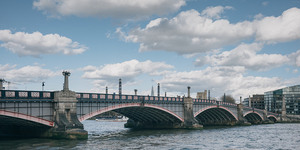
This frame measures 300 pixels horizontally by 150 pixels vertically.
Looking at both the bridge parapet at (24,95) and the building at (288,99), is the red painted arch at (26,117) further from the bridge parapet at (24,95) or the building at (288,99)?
the building at (288,99)

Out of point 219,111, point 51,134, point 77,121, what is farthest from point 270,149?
point 219,111

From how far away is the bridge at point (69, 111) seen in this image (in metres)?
45.5

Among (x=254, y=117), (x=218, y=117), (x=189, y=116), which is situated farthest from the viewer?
(x=254, y=117)

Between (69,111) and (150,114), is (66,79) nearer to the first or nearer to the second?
(69,111)

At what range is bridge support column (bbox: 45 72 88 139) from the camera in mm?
48562

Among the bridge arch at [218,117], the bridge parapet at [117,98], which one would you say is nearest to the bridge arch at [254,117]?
the bridge arch at [218,117]

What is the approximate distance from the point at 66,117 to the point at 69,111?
1.30 m

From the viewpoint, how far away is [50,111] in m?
49.8

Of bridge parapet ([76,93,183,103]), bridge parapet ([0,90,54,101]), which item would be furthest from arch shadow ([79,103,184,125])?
bridge parapet ([0,90,54,101])

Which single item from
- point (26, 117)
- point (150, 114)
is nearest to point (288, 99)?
point (150, 114)

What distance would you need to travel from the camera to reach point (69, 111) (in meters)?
50.8

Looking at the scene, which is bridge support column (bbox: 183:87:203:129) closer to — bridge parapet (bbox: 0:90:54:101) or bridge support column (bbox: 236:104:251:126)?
bridge support column (bbox: 236:104:251:126)

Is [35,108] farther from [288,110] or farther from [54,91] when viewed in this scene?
[288,110]

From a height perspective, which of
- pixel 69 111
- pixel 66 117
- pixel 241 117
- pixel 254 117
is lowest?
pixel 254 117
